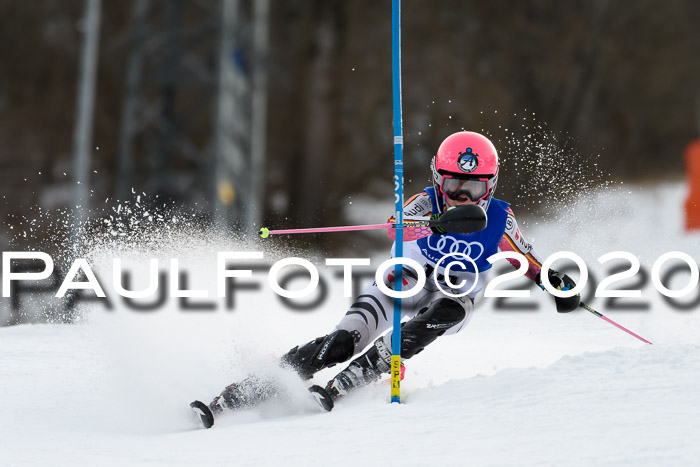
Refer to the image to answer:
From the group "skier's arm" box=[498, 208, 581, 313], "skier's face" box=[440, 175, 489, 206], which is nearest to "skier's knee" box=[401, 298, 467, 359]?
"skier's arm" box=[498, 208, 581, 313]

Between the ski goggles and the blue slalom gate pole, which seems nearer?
the blue slalom gate pole

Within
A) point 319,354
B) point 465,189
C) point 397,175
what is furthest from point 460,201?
point 319,354

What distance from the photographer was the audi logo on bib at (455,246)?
526cm

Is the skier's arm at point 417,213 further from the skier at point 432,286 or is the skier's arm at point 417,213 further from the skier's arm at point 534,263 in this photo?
the skier's arm at point 534,263

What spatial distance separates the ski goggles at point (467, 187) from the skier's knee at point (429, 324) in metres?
0.58

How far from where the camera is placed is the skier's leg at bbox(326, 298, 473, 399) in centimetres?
486

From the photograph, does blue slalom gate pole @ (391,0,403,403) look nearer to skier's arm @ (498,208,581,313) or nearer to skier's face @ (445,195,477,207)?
skier's face @ (445,195,477,207)

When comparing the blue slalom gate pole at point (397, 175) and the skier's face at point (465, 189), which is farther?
the skier's face at point (465, 189)

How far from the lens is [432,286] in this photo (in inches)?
213

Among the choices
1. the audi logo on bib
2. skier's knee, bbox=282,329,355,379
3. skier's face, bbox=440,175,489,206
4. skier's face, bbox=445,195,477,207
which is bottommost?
skier's knee, bbox=282,329,355,379

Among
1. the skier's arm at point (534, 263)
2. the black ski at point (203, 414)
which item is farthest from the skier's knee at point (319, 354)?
the skier's arm at point (534, 263)

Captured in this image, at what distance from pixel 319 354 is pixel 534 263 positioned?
4.43 feet

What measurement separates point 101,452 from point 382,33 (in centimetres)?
1702

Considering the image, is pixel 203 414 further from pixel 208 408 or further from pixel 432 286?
pixel 432 286
